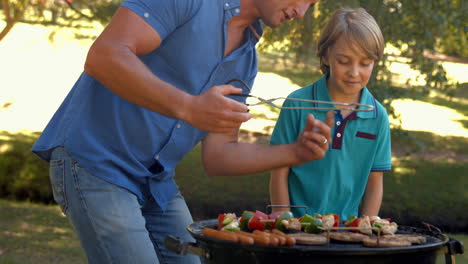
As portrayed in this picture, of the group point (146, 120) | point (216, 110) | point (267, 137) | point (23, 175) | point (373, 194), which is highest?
point (216, 110)

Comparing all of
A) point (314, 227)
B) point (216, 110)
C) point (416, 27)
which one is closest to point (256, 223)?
point (314, 227)

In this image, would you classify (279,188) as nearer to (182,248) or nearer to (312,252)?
(182,248)

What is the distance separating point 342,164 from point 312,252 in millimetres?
1029

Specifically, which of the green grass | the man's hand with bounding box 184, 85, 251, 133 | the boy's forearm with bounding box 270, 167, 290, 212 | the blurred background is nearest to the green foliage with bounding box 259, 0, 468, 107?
the blurred background

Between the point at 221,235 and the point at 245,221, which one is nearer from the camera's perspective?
the point at 221,235

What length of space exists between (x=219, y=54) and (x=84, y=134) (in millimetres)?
606

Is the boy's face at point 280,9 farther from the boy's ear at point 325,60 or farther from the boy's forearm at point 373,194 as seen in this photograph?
the boy's forearm at point 373,194

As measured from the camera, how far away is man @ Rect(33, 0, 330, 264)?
215 centimetres

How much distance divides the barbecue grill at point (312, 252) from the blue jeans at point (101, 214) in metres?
0.17

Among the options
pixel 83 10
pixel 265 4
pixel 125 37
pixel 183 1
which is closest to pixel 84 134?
pixel 125 37

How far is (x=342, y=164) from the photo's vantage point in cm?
293

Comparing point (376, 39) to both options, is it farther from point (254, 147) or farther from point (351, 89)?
point (254, 147)

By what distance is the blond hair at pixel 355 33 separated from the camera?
2969 millimetres

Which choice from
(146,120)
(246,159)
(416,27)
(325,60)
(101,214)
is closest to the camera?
(101,214)
